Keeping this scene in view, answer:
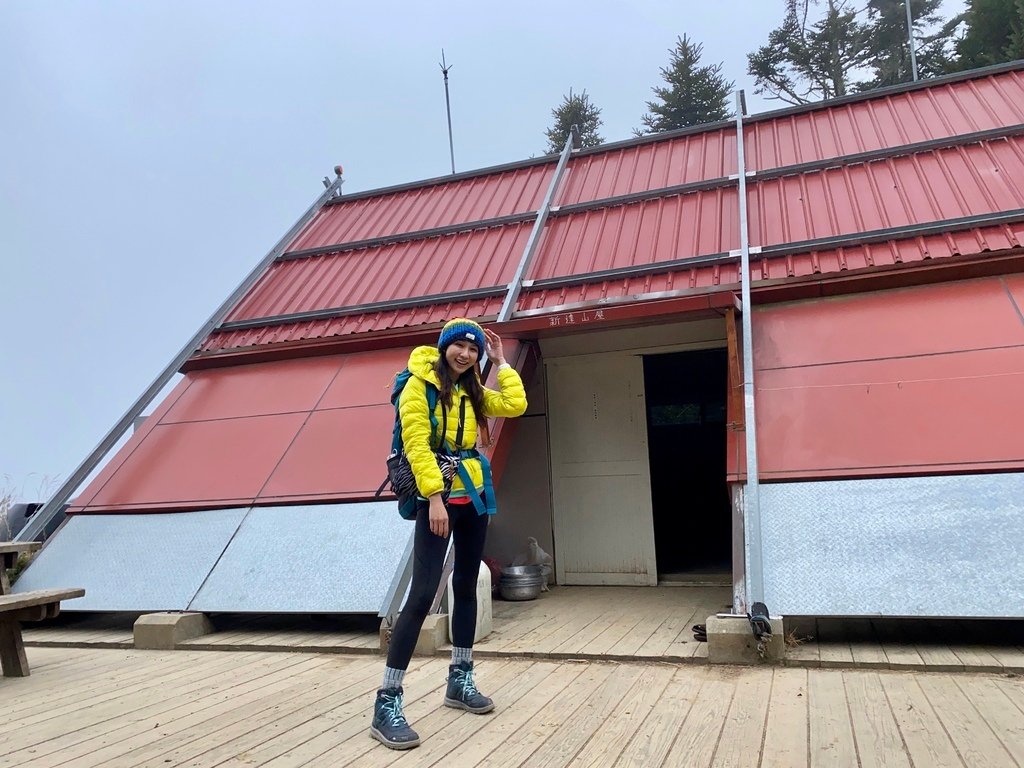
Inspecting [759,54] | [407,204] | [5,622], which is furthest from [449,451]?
[759,54]

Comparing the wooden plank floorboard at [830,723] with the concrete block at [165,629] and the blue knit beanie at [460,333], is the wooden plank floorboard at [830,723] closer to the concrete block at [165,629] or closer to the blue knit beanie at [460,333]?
the blue knit beanie at [460,333]

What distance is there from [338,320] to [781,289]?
3.83m

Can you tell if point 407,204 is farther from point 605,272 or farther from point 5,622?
point 5,622

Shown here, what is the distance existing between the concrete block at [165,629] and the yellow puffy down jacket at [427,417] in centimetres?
261

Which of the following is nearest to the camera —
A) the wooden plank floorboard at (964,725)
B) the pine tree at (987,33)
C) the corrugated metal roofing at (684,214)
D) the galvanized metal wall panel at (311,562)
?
the wooden plank floorboard at (964,725)

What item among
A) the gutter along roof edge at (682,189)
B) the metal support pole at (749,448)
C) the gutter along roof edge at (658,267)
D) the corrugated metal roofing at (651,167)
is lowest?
the metal support pole at (749,448)

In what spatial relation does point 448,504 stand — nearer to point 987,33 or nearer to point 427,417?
point 427,417

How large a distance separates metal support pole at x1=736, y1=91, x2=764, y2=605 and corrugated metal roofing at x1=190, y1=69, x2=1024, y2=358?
0.77ft

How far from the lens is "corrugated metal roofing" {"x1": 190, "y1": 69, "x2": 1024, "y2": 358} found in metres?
5.67

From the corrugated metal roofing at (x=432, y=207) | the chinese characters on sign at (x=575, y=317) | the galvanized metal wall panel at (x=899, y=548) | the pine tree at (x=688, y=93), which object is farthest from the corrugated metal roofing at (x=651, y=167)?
the pine tree at (x=688, y=93)

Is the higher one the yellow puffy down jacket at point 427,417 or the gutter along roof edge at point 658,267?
the gutter along roof edge at point 658,267

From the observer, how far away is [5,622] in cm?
391

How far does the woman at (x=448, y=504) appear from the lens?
9.27 feet

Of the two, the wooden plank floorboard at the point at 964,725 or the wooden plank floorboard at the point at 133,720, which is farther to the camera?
the wooden plank floorboard at the point at 133,720
